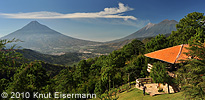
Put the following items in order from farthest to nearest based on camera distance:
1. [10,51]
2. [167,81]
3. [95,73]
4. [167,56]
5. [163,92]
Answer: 1. [95,73]
2. [167,56]
3. [163,92]
4. [167,81]
5. [10,51]

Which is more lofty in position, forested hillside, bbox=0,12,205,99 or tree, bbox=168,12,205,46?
tree, bbox=168,12,205,46

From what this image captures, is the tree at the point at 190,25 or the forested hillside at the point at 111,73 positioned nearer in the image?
the forested hillside at the point at 111,73

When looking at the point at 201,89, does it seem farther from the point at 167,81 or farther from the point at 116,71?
the point at 116,71

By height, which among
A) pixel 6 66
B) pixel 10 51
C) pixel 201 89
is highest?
pixel 10 51

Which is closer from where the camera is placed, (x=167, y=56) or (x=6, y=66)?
(x=6, y=66)

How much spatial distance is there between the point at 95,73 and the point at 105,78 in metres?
10.1

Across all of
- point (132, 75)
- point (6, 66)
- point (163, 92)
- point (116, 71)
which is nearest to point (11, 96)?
point (6, 66)

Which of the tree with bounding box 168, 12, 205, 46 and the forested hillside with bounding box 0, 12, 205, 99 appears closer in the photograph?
the forested hillside with bounding box 0, 12, 205, 99

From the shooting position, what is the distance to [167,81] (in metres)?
12.6

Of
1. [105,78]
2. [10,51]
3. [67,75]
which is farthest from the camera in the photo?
[67,75]

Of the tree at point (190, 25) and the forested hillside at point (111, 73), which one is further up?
the tree at point (190, 25)

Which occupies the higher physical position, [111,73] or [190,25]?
[190,25]

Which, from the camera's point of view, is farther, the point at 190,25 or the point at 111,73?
the point at 190,25

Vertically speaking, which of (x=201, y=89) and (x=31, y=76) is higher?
(x=201, y=89)
